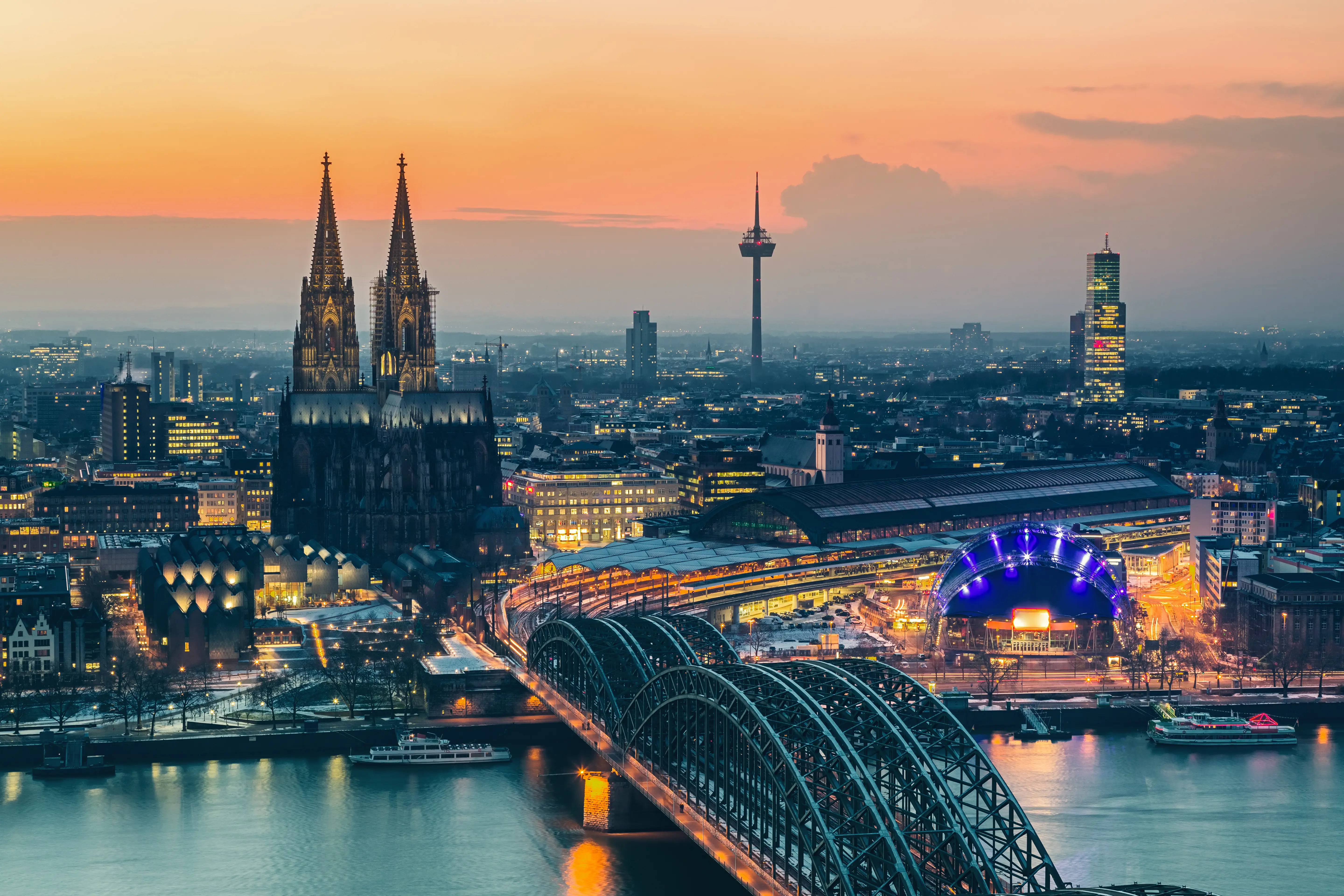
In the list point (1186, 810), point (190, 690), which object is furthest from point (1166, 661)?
point (190, 690)

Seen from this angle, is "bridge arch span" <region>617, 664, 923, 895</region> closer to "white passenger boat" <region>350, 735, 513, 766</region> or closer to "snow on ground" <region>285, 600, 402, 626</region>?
"white passenger boat" <region>350, 735, 513, 766</region>

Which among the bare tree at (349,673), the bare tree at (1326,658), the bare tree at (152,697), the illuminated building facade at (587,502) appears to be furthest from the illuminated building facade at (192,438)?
the bare tree at (1326,658)

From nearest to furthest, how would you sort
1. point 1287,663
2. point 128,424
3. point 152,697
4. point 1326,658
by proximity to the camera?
1. point 152,697
2. point 1287,663
3. point 1326,658
4. point 128,424

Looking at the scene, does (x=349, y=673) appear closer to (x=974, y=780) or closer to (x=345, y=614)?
(x=345, y=614)

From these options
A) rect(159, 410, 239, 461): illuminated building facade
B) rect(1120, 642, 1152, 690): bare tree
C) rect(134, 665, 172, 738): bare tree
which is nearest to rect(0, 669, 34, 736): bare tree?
rect(134, 665, 172, 738): bare tree

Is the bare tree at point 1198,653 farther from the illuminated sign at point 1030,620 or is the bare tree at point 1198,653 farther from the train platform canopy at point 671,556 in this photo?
the train platform canopy at point 671,556

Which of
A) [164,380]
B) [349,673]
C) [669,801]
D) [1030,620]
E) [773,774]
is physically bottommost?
[349,673]
